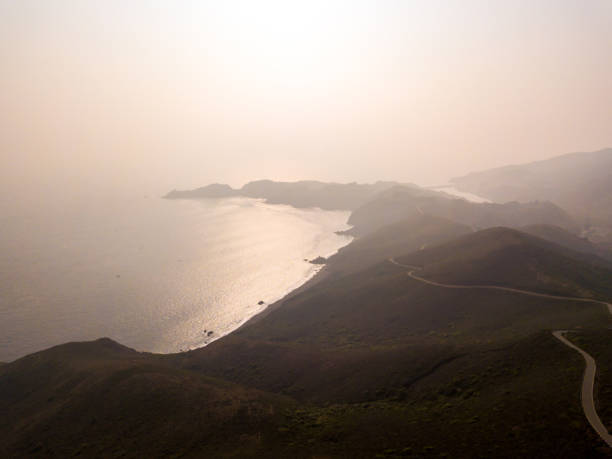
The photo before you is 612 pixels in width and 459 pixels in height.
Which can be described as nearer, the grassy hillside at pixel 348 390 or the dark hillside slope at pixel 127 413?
the grassy hillside at pixel 348 390

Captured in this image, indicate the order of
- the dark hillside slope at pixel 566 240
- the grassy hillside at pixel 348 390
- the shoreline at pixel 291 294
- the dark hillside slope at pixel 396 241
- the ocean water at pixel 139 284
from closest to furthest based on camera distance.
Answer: the grassy hillside at pixel 348 390, the ocean water at pixel 139 284, the shoreline at pixel 291 294, the dark hillside slope at pixel 566 240, the dark hillside slope at pixel 396 241

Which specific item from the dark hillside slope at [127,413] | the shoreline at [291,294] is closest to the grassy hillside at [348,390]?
the dark hillside slope at [127,413]

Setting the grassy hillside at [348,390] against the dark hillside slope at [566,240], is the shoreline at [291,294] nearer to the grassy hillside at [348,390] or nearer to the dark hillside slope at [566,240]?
the grassy hillside at [348,390]

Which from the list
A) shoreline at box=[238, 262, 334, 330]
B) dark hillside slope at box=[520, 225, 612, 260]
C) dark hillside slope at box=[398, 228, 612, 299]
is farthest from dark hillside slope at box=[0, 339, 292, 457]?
dark hillside slope at box=[520, 225, 612, 260]

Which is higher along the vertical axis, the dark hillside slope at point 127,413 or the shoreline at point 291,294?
the dark hillside slope at point 127,413

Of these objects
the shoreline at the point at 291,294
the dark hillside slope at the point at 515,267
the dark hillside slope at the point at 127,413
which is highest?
the dark hillside slope at the point at 515,267

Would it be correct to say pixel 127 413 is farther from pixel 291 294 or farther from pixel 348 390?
pixel 291 294

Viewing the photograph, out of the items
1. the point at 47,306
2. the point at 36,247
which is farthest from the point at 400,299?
the point at 36,247

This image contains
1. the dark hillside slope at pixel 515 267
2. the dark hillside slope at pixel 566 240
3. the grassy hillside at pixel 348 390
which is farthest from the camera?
the dark hillside slope at pixel 566 240
